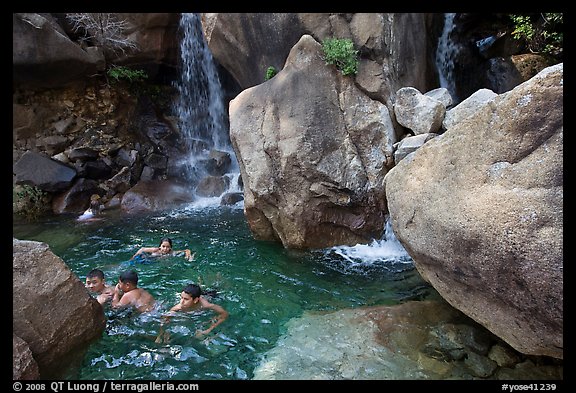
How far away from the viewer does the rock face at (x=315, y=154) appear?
7.36m

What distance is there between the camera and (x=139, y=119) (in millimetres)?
15383

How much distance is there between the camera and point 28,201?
11883 millimetres

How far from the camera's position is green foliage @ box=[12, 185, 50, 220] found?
38.6ft

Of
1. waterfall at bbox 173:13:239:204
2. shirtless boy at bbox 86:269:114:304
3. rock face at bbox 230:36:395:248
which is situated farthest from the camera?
waterfall at bbox 173:13:239:204

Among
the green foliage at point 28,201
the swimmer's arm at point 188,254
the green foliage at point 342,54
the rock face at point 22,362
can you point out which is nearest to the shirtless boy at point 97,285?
the swimmer's arm at point 188,254

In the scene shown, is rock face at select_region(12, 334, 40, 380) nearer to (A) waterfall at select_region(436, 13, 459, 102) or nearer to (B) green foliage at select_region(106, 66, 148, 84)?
(A) waterfall at select_region(436, 13, 459, 102)

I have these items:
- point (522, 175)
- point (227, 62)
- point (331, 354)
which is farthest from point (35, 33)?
point (522, 175)

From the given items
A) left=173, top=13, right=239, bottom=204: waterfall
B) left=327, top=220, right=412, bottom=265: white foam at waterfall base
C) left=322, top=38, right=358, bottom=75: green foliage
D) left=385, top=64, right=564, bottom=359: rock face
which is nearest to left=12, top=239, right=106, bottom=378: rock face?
left=385, top=64, right=564, bottom=359: rock face

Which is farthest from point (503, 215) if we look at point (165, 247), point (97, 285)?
point (165, 247)

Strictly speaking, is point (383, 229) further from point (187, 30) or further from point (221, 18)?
point (187, 30)

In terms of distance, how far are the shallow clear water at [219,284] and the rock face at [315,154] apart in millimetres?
550

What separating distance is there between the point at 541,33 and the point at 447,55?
2.68 meters

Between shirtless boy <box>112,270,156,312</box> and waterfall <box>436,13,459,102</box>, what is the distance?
1010cm

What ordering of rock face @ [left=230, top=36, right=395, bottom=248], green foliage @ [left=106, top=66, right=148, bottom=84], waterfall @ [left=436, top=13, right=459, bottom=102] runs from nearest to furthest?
rock face @ [left=230, top=36, right=395, bottom=248], waterfall @ [left=436, top=13, right=459, bottom=102], green foliage @ [left=106, top=66, right=148, bottom=84]
